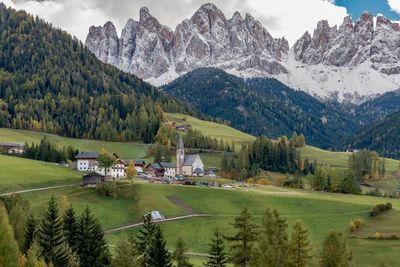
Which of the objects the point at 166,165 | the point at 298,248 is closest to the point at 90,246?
the point at 298,248

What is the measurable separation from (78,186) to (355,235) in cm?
6832

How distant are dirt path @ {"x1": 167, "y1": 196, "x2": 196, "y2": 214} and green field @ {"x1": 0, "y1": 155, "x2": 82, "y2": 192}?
28.3 meters

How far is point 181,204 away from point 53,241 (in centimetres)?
6196

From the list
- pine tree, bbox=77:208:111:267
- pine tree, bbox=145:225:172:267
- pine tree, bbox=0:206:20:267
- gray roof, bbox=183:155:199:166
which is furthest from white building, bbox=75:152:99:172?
pine tree, bbox=0:206:20:267

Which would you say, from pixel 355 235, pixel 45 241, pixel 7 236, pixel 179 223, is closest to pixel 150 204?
pixel 179 223

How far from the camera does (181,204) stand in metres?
131

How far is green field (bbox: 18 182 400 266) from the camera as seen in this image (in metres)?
110

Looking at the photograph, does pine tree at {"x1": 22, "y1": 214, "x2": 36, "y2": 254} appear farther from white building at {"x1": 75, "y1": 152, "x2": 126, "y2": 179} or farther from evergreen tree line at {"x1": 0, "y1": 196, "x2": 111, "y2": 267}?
white building at {"x1": 75, "y1": 152, "x2": 126, "y2": 179}

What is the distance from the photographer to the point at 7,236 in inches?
2247

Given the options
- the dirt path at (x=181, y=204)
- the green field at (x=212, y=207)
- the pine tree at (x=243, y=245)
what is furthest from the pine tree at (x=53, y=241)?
the dirt path at (x=181, y=204)

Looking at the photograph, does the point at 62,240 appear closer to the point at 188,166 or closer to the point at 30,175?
the point at 30,175

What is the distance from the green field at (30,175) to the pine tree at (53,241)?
197 ft

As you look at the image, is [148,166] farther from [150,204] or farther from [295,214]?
[295,214]

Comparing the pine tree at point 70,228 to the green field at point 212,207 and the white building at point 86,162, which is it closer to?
the green field at point 212,207
